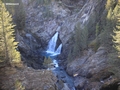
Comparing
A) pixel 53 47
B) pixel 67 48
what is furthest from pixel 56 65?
pixel 53 47

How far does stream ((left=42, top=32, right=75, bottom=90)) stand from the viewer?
36.3 metres

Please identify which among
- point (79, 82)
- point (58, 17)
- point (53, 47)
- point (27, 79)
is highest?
point (58, 17)

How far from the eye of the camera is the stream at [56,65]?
119ft

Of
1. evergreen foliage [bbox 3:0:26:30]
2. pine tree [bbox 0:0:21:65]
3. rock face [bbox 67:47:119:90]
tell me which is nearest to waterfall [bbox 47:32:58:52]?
evergreen foliage [bbox 3:0:26:30]

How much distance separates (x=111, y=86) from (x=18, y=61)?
16.9 m

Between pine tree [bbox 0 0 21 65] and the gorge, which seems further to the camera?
the gorge

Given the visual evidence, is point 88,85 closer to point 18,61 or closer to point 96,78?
point 96,78

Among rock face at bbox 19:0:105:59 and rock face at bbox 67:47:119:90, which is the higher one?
rock face at bbox 19:0:105:59

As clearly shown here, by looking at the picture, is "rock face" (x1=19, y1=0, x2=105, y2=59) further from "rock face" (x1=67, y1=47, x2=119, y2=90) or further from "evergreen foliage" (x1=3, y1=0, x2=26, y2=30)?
"rock face" (x1=67, y1=47, x2=119, y2=90)

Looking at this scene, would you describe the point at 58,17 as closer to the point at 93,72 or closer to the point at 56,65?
the point at 56,65

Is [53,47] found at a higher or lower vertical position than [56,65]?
higher

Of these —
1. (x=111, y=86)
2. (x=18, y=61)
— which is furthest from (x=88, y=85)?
(x=18, y=61)

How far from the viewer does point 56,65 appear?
4766 centimetres

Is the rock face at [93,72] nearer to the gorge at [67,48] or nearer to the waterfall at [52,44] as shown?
the gorge at [67,48]
